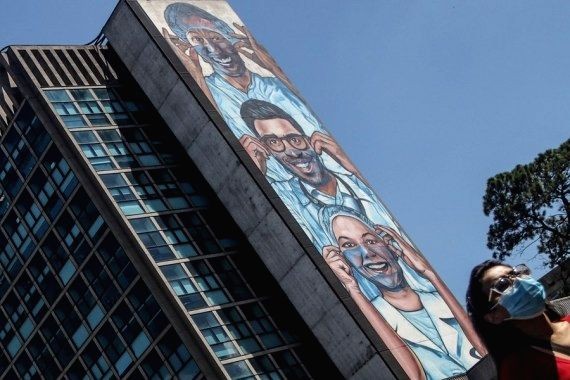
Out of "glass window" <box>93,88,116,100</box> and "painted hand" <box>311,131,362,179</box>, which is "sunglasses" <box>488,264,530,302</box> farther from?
"glass window" <box>93,88,116,100</box>

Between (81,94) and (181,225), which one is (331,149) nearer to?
(181,225)

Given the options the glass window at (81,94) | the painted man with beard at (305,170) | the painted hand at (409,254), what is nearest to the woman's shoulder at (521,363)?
the painted man with beard at (305,170)

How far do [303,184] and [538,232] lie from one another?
16.5m

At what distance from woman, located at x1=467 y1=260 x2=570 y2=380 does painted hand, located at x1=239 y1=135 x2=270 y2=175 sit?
62.5 meters

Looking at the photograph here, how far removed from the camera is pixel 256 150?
238 ft

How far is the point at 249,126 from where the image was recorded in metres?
74.1

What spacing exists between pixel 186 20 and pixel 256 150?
12.6 meters

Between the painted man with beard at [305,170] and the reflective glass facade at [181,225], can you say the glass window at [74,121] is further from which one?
the painted man with beard at [305,170]

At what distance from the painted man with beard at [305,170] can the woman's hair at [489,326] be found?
5968cm

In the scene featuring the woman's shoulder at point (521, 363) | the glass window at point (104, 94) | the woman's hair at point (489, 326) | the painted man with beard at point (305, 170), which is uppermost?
the glass window at point (104, 94)

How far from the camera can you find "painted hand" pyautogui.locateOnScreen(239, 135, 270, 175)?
7162 cm

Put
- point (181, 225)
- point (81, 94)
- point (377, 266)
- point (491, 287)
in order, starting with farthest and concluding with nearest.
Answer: point (81, 94), point (181, 225), point (377, 266), point (491, 287)

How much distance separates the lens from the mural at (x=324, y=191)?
6738 cm

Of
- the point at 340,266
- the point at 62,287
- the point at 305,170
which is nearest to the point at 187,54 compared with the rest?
the point at 305,170
